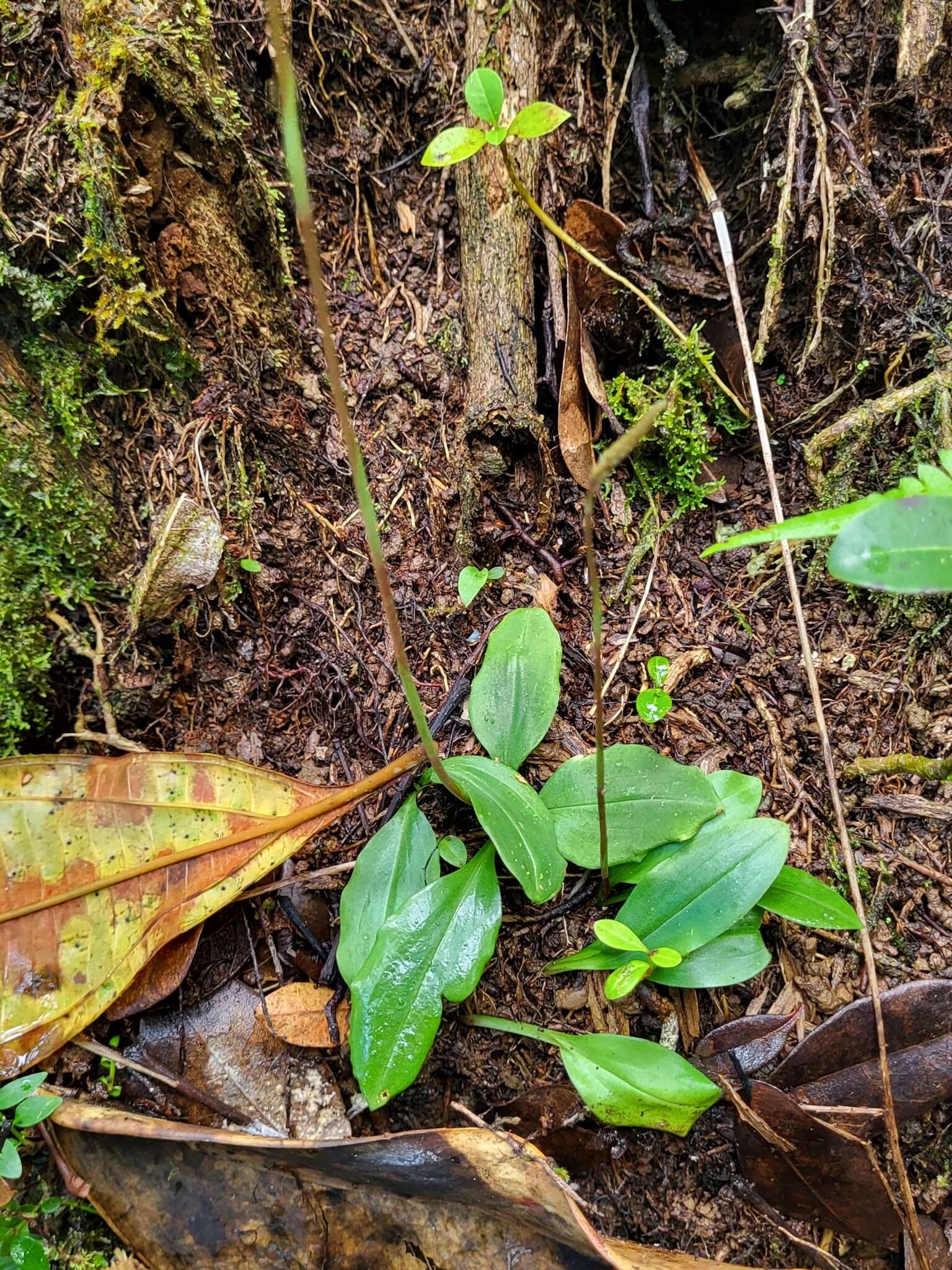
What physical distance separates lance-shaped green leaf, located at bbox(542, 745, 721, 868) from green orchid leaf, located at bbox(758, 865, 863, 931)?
215 mm

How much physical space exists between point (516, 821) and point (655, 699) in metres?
0.49

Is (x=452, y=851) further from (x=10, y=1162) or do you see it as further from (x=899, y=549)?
(x=899, y=549)

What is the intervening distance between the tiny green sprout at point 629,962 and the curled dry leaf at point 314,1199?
1.00 feet

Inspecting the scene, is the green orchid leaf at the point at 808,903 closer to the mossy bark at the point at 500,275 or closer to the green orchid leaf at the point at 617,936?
the green orchid leaf at the point at 617,936

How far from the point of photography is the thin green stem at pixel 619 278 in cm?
179

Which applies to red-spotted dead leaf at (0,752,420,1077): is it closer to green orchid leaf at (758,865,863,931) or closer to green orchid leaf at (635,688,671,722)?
green orchid leaf at (635,688,671,722)

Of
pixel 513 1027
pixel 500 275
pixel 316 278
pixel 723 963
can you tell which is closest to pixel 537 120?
pixel 500 275

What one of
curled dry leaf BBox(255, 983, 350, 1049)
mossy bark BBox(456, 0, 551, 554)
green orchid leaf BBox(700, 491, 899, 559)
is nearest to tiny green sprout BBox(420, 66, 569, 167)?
mossy bark BBox(456, 0, 551, 554)

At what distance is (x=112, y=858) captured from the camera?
59.7 inches

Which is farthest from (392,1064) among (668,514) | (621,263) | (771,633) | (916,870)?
(621,263)

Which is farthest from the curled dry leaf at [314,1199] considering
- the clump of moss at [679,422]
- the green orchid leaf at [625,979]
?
the clump of moss at [679,422]

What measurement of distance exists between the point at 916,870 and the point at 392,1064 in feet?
3.88

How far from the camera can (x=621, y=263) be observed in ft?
6.30

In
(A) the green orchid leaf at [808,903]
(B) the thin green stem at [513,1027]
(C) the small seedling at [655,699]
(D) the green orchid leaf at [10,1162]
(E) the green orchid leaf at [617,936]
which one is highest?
(C) the small seedling at [655,699]
